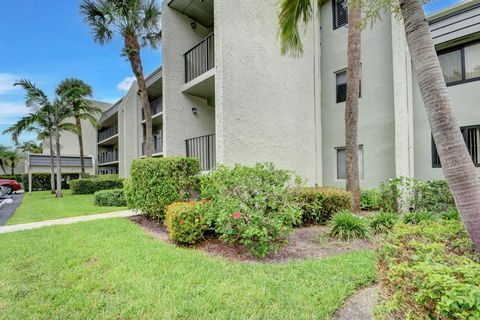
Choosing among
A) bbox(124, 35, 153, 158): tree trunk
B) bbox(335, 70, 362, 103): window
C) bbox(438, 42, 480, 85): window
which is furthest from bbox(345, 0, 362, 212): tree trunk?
bbox(124, 35, 153, 158): tree trunk

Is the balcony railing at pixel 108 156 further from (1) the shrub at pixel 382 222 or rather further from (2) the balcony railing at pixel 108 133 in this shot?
(1) the shrub at pixel 382 222

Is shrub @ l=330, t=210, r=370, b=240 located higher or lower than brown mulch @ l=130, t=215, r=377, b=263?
higher

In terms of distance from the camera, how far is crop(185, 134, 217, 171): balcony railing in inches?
382

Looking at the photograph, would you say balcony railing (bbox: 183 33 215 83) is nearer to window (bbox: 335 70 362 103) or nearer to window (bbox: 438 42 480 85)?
window (bbox: 335 70 362 103)

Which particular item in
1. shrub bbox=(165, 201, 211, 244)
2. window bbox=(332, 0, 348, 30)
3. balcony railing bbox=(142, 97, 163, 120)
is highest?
window bbox=(332, 0, 348, 30)

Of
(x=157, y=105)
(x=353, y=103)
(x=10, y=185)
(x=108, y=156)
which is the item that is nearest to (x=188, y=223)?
(x=353, y=103)

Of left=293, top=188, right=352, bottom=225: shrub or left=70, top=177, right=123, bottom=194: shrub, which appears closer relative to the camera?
left=293, top=188, right=352, bottom=225: shrub

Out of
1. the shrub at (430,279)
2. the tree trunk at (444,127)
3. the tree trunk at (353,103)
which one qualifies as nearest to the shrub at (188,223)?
the shrub at (430,279)

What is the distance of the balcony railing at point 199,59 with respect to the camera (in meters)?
9.79

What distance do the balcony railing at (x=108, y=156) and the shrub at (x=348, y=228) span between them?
2508 cm

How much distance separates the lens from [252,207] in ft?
17.5

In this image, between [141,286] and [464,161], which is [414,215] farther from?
[141,286]

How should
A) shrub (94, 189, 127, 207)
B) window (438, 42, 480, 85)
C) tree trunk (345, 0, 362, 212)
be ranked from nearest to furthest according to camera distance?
tree trunk (345, 0, 362, 212), window (438, 42, 480, 85), shrub (94, 189, 127, 207)

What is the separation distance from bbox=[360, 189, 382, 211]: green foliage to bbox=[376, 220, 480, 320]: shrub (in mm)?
6945
